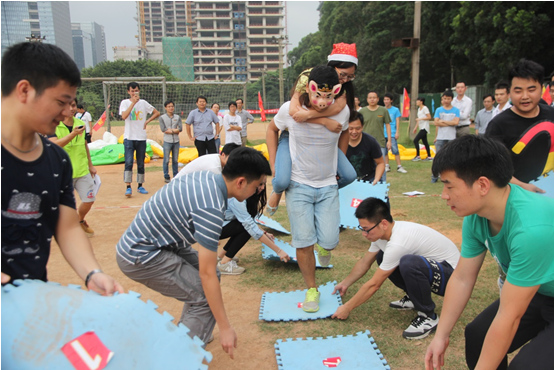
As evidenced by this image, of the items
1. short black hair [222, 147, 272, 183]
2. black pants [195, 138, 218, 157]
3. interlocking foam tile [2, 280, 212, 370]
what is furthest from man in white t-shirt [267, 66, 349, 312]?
black pants [195, 138, 218, 157]

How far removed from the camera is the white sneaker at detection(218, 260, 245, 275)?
469 centimetres

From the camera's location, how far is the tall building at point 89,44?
88.3m

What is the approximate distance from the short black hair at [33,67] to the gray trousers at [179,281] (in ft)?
4.55

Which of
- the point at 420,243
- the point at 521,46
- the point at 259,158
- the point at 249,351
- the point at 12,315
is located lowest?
the point at 249,351

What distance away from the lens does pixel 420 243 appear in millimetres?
3480

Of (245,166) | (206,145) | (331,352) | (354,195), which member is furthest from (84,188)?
(206,145)

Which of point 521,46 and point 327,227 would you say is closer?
point 327,227

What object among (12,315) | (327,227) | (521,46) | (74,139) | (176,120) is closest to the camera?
(12,315)

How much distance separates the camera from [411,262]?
3.34 metres

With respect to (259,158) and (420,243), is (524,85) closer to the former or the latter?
(420,243)

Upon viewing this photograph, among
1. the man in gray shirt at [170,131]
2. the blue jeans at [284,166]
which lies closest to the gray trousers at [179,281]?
the blue jeans at [284,166]

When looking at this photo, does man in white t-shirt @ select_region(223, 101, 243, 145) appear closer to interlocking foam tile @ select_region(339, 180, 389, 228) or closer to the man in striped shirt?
interlocking foam tile @ select_region(339, 180, 389, 228)

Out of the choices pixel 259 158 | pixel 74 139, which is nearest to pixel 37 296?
pixel 259 158

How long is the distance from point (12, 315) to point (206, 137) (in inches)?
356
